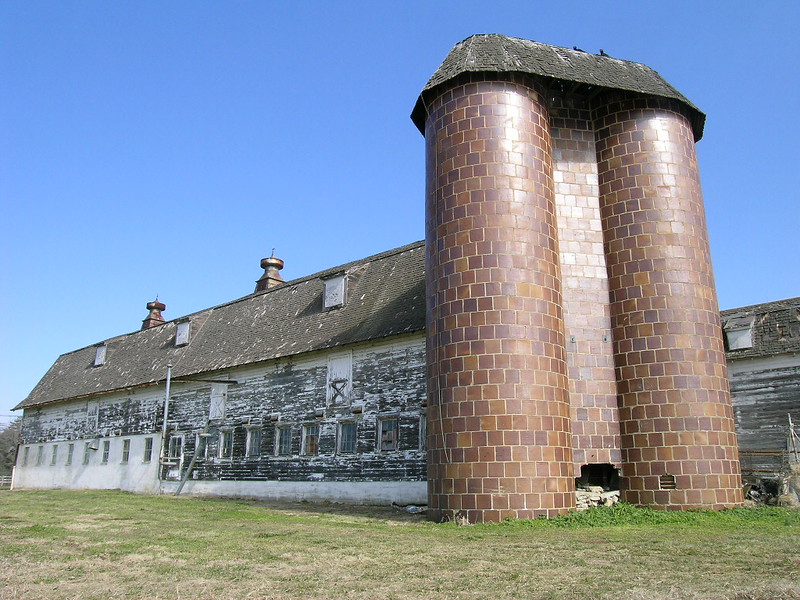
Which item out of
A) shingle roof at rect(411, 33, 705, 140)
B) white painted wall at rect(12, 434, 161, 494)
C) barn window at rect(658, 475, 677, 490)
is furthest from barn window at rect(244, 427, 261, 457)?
barn window at rect(658, 475, 677, 490)

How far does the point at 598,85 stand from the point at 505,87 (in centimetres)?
233

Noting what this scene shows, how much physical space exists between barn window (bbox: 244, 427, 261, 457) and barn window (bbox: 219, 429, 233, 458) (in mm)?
1075

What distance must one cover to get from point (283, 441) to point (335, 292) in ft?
17.4

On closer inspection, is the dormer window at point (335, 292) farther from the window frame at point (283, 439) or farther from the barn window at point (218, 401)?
the barn window at point (218, 401)

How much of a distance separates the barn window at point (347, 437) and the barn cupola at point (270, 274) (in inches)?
578

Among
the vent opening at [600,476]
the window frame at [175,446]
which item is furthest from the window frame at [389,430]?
the window frame at [175,446]

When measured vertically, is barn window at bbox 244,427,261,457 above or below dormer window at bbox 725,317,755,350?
below

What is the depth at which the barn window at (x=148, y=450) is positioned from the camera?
2870cm

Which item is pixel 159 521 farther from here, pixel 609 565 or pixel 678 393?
pixel 678 393

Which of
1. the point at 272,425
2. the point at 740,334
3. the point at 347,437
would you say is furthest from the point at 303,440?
the point at 740,334

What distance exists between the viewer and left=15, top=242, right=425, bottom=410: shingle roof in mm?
21516

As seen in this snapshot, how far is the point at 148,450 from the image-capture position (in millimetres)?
28922

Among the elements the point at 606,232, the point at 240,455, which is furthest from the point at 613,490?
the point at 240,455

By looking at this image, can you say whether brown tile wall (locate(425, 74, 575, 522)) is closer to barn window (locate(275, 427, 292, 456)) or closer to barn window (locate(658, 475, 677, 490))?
barn window (locate(658, 475, 677, 490))
